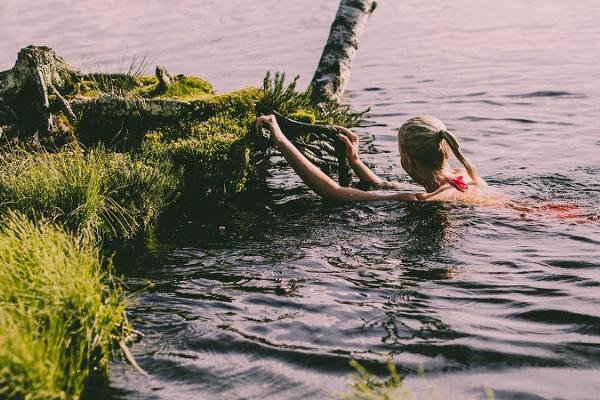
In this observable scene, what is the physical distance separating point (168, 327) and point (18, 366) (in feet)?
6.37

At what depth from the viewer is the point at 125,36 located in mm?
28828

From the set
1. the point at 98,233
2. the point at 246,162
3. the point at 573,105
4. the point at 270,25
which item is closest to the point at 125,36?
the point at 270,25

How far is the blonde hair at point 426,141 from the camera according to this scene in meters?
8.19

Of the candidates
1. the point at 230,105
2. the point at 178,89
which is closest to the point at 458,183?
the point at 230,105

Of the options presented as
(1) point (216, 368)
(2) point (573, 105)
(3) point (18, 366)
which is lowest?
(1) point (216, 368)

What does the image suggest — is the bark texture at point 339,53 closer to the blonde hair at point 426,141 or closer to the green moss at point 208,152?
the green moss at point 208,152

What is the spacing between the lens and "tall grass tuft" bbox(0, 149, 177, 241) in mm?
7410

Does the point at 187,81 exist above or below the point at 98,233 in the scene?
above

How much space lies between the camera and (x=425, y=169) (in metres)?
8.56

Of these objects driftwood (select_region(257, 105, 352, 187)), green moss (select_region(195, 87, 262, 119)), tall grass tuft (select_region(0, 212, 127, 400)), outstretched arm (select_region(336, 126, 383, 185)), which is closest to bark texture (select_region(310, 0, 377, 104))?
driftwood (select_region(257, 105, 352, 187))

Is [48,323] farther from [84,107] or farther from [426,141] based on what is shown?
[84,107]

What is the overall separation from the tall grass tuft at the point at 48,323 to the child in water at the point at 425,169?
3937 millimetres

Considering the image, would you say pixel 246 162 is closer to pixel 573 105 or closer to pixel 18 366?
pixel 18 366

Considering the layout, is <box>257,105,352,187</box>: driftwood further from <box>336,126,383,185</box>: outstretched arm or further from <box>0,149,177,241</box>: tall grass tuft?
<box>0,149,177,241</box>: tall grass tuft
